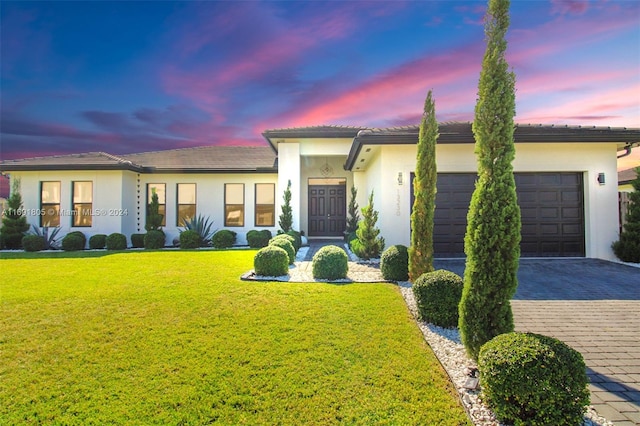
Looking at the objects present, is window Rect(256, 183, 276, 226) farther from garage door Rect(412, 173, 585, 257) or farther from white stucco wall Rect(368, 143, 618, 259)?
garage door Rect(412, 173, 585, 257)

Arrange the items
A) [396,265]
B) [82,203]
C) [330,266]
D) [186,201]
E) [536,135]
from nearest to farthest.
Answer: [396,265], [330,266], [536,135], [82,203], [186,201]

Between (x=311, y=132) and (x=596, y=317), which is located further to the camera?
(x=311, y=132)

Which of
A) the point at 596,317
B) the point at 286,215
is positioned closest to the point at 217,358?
the point at 596,317

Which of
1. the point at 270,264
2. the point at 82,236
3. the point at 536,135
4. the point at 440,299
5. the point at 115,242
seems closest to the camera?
the point at 440,299

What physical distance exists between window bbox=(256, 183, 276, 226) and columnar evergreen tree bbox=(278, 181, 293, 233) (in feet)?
5.11

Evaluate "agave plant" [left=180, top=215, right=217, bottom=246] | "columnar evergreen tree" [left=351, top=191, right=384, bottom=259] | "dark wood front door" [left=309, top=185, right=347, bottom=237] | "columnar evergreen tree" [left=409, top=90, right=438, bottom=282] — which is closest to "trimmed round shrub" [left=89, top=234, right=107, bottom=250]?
"agave plant" [left=180, top=215, right=217, bottom=246]

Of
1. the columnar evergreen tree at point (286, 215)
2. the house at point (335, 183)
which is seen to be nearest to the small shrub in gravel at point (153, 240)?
the house at point (335, 183)

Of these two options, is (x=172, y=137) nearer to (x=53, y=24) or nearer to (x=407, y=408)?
(x=53, y=24)

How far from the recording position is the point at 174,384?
9.46 feet

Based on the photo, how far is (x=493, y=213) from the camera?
319 cm

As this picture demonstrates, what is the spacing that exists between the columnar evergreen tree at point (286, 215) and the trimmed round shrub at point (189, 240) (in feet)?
12.0

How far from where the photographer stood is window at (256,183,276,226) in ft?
48.5

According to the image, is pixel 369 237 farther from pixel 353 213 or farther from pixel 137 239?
pixel 137 239

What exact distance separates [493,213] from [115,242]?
46.3ft
